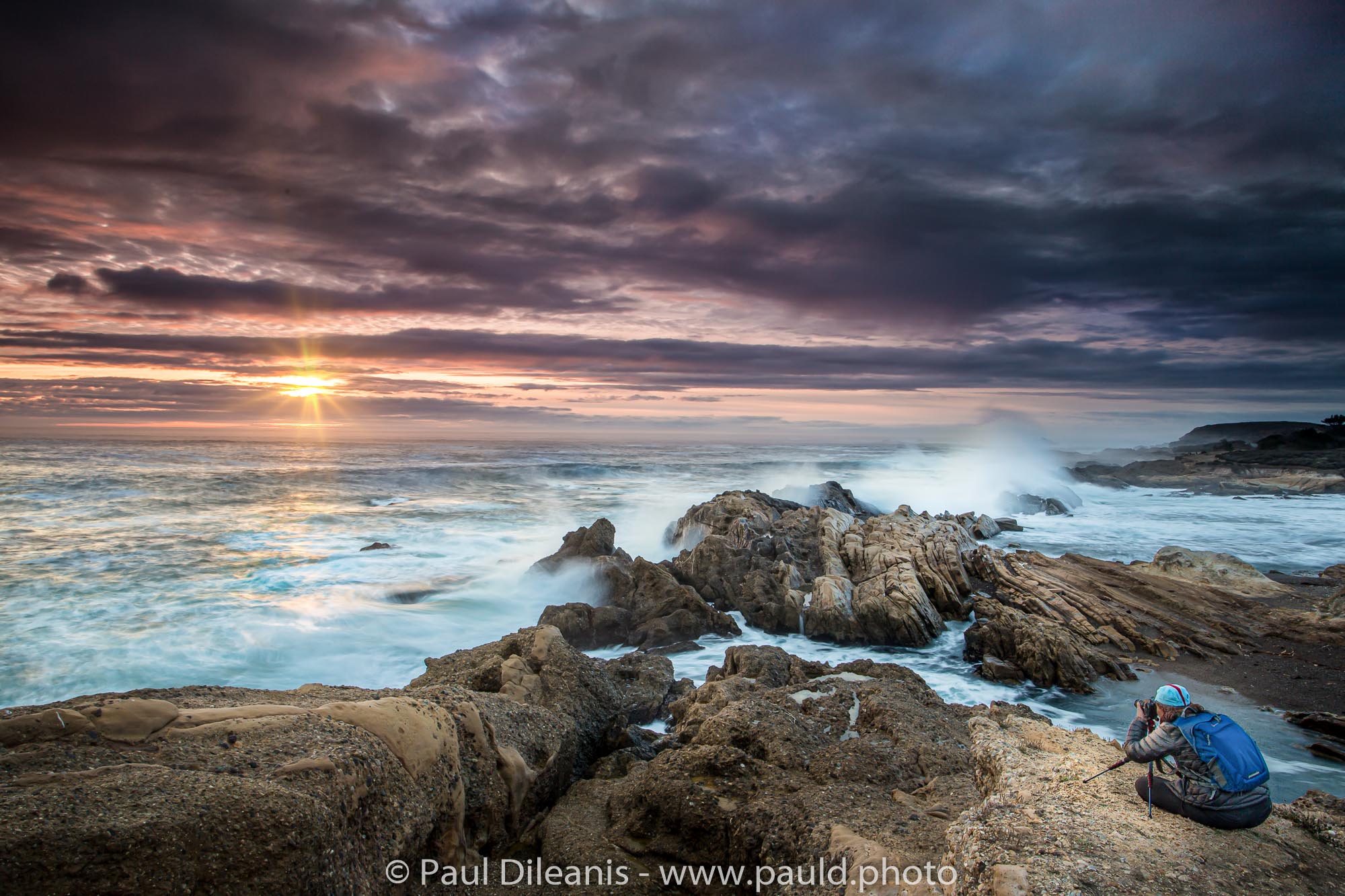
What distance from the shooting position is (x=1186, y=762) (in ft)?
12.6

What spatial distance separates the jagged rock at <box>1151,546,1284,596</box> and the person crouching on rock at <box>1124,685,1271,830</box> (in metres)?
14.3

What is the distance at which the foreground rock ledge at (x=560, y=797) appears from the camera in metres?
2.87

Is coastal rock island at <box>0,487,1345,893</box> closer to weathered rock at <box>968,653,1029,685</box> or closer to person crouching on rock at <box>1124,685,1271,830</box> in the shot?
person crouching on rock at <box>1124,685,1271,830</box>

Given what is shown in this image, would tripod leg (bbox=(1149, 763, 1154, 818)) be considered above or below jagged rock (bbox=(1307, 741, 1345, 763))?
above

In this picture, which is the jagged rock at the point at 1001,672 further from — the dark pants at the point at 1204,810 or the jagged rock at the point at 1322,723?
the dark pants at the point at 1204,810

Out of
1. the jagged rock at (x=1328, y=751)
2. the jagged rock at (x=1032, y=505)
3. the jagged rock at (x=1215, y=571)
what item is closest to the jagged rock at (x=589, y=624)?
the jagged rock at (x=1328, y=751)

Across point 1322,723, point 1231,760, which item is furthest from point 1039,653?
point 1231,760

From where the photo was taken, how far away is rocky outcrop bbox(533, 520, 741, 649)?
12.2m

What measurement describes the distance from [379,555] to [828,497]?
17178mm

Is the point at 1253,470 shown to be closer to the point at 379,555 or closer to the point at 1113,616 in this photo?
the point at 1113,616

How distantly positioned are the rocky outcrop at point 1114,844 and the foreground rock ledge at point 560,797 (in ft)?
0.04

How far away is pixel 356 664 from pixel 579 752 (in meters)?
7.64

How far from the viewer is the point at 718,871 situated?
4398mm

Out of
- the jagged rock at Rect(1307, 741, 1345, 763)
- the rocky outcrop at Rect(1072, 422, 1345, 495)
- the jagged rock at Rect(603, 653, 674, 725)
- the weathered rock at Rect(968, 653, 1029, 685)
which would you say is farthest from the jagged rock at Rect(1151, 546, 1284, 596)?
the rocky outcrop at Rect(1072, 422, 1345, 495)
